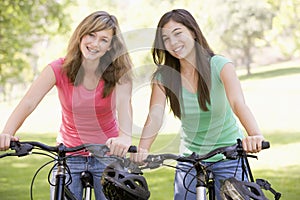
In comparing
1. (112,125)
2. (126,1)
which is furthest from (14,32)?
(112,125)

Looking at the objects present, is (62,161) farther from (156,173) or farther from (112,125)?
(156,173)

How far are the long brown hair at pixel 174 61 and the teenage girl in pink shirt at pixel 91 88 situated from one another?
0.14 metres

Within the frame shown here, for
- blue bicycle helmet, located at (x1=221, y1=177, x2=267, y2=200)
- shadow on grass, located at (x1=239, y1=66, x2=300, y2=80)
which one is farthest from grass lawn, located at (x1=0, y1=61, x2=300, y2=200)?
blue bicycle helmet, located at (x1=221, y1=177, x2=267, y2=200)

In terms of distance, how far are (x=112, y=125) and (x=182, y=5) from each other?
872cm

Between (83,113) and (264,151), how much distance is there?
7363mm

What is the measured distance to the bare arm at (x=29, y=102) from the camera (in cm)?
229

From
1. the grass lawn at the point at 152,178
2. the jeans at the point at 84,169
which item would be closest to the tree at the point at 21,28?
the grass lawn at the point at 152,178

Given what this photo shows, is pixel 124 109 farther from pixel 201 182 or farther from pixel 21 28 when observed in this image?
pixel 21 28

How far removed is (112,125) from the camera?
2652mm

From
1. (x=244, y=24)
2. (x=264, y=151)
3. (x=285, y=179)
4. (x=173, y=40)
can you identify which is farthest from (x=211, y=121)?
(x=244, y=24)

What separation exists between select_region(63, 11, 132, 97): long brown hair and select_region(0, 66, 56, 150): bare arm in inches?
3.2

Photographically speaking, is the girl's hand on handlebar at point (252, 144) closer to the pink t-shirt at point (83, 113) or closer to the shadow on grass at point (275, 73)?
the pink t-shirt at point (83, 113)

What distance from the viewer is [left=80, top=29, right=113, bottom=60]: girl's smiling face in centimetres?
242

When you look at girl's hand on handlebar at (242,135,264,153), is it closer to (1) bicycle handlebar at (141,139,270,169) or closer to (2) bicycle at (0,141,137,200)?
(1) bicycle handlebar at (141,139,270,169)
